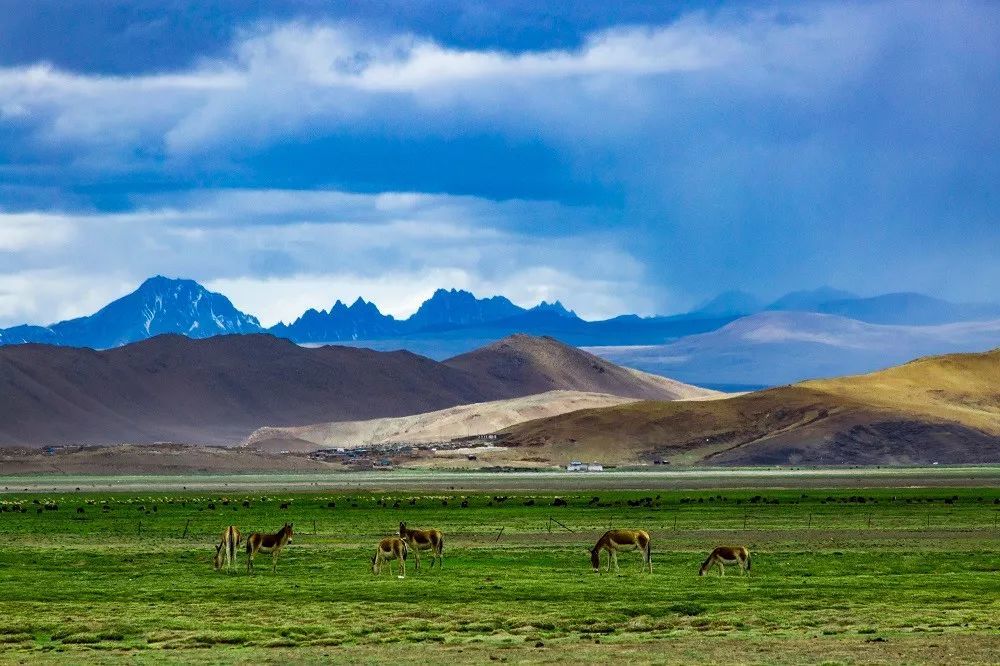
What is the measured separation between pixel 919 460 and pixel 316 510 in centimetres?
12810

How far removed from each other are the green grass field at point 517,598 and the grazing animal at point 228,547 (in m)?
0.57

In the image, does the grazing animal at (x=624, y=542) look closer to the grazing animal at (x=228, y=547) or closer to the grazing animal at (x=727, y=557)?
the grazing animal at (x=727, y=557)

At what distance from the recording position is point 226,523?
222 ft

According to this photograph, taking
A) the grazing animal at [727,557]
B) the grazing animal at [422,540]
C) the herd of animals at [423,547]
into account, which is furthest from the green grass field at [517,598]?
the grazing animal at [422,540]

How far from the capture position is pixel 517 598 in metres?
34.1

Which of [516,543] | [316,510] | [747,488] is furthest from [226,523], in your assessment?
[747,488]

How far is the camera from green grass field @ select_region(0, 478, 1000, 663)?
88.8ft

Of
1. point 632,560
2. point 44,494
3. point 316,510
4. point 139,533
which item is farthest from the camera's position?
point 44,494

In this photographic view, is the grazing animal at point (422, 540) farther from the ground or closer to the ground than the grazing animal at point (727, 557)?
farther from the ground

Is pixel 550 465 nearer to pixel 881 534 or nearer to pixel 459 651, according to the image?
pixel 881 534

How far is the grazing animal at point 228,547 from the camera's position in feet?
132

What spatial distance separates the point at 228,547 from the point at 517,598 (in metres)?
9.85

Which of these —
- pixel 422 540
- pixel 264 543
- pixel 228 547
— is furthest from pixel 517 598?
pixel 228 547

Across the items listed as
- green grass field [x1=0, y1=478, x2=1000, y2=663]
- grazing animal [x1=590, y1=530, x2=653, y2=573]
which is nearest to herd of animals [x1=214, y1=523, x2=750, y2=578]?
grazing animal [x1=590, y1=530, x2=653, y2=573]
